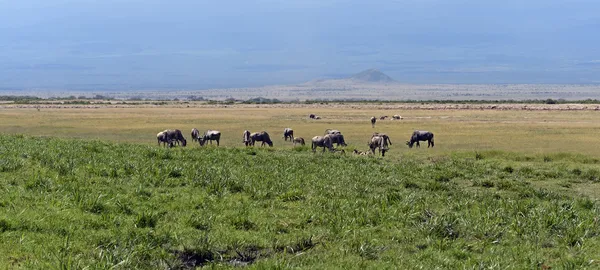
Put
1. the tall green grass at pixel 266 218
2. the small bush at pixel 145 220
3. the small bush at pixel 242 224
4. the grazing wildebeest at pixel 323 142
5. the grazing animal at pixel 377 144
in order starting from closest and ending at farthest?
the tall green grass at pixel 266 218, the small bush at pixel 145 220, the small bush at pixel 242 224, the grazing animal at pixel 377 144, the grazing wildebeest at pixel 323 142

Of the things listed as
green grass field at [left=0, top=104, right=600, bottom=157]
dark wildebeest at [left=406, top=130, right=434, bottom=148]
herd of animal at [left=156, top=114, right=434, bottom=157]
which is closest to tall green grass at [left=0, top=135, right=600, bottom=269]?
herd of animal at [left=156, top=114, right=434, bottom=157]

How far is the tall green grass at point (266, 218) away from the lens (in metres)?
8.35

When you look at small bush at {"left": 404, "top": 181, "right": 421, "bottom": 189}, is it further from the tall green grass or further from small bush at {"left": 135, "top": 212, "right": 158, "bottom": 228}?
small bush at {"left": 135, "top": 212, "right": 158, "bottom": 228}

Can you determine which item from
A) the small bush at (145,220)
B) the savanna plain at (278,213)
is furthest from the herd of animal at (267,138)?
the small bush at (145,220)

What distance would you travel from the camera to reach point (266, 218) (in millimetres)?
10422

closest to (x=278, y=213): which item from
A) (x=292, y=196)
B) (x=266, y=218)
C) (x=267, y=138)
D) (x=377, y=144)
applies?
(x=266, y=218)

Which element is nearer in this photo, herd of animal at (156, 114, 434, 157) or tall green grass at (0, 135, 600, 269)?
tall green grass at (0, 135, 600, 269)

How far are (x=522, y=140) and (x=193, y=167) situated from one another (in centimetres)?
2731

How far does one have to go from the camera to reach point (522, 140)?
37.2 m

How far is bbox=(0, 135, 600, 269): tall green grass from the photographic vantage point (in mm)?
8352

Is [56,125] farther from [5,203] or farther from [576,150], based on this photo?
[5,203]

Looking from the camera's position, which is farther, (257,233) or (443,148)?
(443,148)

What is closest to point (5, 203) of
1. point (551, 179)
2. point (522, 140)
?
point (551, 179)

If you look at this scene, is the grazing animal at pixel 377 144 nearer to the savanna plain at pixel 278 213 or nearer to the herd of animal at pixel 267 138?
the herd of animal at pixel 267 138
